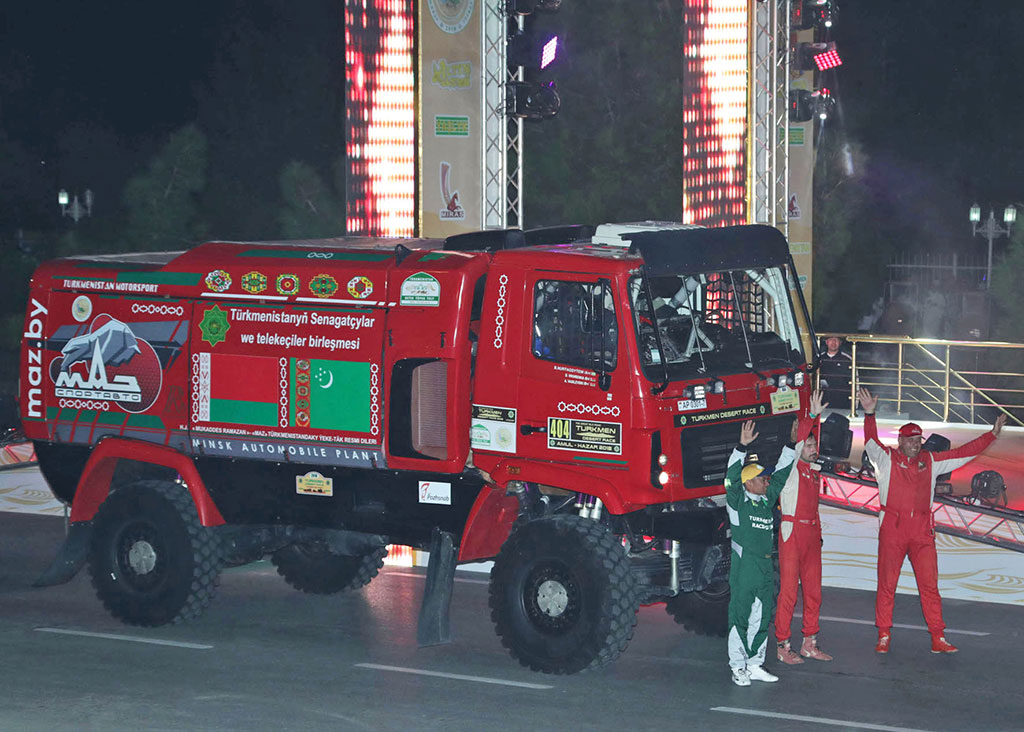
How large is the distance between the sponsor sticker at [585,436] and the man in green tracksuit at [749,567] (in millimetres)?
809

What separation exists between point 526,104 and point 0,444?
8.58 m

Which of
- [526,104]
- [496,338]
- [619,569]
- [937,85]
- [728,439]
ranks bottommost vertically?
[619,569]

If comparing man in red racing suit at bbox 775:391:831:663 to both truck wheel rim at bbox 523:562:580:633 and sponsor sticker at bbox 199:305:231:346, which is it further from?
sponsor sticker at bbox 199:305:231:346

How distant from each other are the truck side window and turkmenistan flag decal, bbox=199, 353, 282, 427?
223cm

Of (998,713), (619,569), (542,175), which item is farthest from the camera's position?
(542,175)

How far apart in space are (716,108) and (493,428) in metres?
10.6

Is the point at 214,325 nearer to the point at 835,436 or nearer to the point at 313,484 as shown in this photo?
the point at 313,484

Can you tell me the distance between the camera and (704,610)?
41.7ft

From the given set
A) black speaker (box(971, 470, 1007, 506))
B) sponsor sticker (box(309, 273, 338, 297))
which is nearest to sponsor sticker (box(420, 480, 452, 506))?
sponsor sticker (box(309, 273, 338, 297))

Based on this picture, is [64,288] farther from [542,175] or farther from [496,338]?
[542,175]

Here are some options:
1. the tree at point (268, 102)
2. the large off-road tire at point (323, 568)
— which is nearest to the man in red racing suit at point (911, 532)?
the large off-road tire at point (323, 568)

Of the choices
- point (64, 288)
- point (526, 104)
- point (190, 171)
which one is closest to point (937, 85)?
point (190, 171)

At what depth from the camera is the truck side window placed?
11219mm

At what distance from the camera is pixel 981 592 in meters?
14.2
